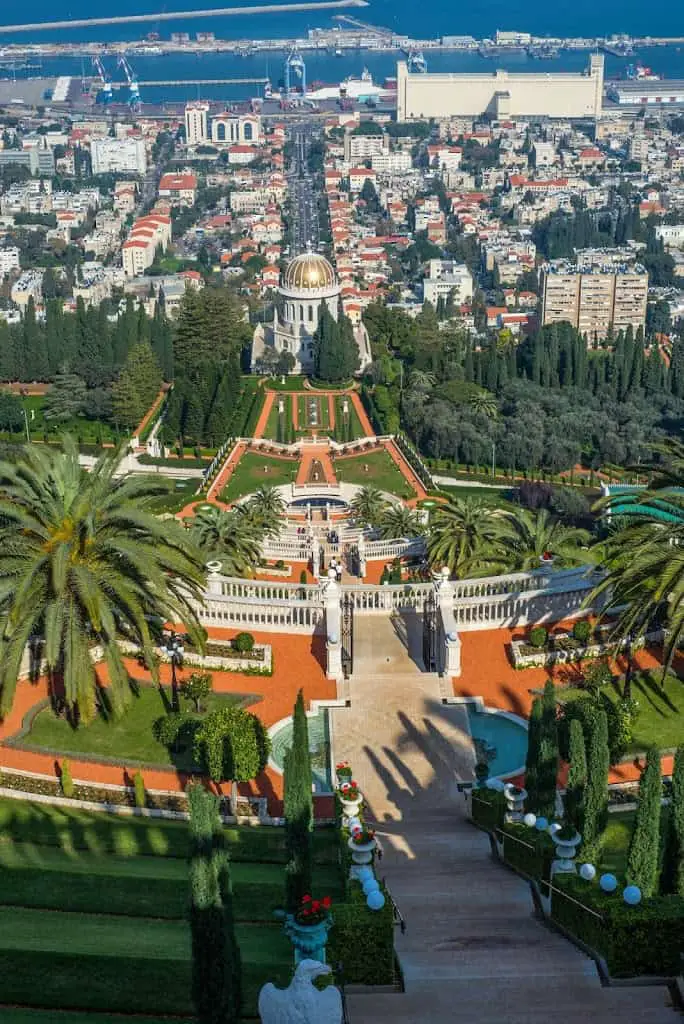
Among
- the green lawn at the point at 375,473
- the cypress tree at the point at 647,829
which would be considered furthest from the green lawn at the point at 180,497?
the cypress tree at the point at 647,829

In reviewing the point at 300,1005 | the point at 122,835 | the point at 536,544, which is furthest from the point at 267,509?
the point at 300,1005

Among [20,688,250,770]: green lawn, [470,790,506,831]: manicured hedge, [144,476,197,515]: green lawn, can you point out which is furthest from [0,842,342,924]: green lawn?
[144,476,197,515]: green lawn

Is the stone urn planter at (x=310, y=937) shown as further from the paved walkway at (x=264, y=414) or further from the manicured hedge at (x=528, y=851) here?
the paved walkway at (x=264, y=414)

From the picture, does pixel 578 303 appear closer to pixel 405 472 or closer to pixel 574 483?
pixel 574 483

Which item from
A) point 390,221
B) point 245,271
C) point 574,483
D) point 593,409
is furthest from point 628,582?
point 390,221

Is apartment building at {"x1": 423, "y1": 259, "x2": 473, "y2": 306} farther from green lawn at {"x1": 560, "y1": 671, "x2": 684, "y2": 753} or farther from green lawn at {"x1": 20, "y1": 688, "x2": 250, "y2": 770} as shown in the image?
green lawn at {"x1": 20, "y1": 688, "x2": 250, "y2": 770}

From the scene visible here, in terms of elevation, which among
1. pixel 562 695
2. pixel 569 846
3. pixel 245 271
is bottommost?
pixel 245 271
